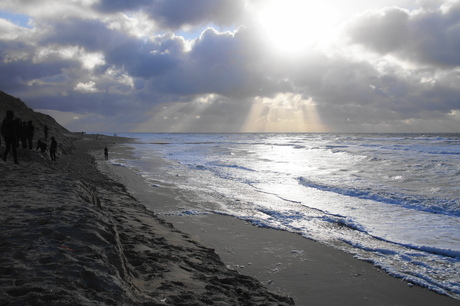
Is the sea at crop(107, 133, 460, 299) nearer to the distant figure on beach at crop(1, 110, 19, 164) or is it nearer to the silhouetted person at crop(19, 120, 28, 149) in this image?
the distant figure on beach at crop(1, 110, 19, 164)

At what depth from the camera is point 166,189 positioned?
15.2 m

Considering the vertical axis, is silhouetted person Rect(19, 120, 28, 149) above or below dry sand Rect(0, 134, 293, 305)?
above

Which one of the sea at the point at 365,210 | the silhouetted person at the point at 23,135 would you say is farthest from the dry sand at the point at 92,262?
the silhouetted person at the point at 23,135

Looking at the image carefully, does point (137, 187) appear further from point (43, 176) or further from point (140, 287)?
point (140, 287)

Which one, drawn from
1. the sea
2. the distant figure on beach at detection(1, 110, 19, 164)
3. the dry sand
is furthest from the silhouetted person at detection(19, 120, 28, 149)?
the dry sand

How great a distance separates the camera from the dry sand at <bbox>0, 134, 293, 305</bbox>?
3230mm

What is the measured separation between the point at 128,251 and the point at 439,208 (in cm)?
1266

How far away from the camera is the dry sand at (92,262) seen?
Answer: 323 centimetres

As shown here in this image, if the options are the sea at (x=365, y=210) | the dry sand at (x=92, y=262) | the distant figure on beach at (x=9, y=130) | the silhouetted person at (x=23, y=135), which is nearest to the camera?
the dry sand at (x=92, y=262)

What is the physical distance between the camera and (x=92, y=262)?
3.81 meters

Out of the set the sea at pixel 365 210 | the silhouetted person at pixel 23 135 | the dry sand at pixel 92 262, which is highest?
the silhouetted person at pixel 23 135

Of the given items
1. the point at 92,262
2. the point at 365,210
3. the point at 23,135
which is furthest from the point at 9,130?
the point at 365,210

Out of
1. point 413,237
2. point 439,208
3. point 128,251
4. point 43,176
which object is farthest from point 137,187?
point 439,208

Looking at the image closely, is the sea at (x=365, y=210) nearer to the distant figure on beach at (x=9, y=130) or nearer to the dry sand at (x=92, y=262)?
the dry sand at (x=92, y=262)
